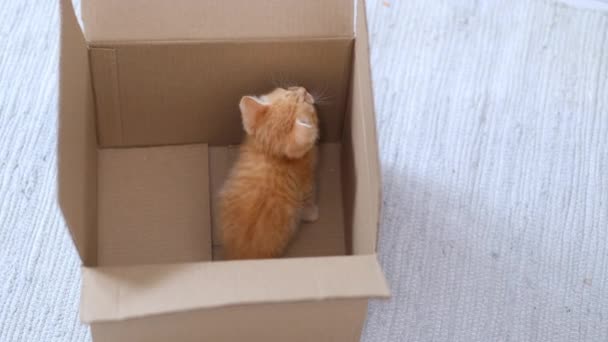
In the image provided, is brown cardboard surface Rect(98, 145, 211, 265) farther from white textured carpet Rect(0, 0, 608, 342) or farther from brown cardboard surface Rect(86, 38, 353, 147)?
white textured carpet Rect(0, 0, 608, 342)

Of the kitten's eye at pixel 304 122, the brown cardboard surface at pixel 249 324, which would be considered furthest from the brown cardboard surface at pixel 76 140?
the kitten's eye at pixel 304 122

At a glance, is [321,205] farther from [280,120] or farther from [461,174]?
[461,174]

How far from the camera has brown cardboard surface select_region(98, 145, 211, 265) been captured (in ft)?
3.78

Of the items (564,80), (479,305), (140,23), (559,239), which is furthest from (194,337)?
(564,80)

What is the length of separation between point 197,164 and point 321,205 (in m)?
0.25

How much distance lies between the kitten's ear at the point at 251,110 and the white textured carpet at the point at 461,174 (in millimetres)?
384

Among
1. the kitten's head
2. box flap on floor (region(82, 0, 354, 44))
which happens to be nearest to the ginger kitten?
the kitten's head

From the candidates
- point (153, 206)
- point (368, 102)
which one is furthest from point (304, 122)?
point (153, 206)

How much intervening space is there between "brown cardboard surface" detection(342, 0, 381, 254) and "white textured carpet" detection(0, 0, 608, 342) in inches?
8.9

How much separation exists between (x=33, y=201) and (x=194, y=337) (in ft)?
1.87

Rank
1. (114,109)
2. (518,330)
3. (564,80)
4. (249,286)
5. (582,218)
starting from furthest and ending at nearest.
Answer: (564,80) → (582,218) → (518,330) → (114,109) → (249,286)

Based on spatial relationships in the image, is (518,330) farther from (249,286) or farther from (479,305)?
(249,286)

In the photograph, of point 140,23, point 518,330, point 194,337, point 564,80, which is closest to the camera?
point 194,337

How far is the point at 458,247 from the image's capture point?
4.34ft
